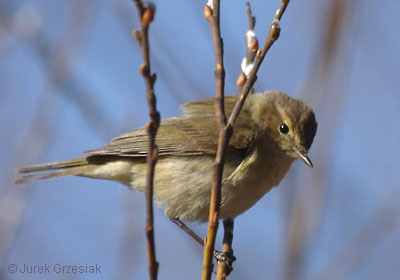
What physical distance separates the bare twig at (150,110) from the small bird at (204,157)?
174cm

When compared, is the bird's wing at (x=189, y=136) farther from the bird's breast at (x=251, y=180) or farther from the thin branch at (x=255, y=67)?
the thin branch at (x=255, y=67)

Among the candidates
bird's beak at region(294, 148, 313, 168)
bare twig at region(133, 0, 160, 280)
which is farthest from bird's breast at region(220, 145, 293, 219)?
bare twig at region(133, 0, 160, 280)

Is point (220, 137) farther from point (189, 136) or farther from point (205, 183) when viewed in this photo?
point (189, 136)

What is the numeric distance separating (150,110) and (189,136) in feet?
6.87

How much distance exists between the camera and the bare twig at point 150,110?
1.42 meters

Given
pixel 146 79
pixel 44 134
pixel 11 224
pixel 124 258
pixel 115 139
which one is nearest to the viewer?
pixel 146 79

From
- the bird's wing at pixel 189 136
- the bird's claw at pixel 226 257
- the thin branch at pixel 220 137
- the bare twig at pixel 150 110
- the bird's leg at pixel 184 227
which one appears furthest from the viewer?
the bird's leg at pixel 184 227

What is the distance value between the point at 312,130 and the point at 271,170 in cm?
37

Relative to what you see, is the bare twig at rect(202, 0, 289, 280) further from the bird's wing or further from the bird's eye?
the bird's eye

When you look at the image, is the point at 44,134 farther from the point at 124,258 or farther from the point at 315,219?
the point at 315,219

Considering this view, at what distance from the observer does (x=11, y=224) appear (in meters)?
2.70

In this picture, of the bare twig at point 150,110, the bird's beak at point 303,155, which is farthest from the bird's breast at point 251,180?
the bare twig at point 150,110

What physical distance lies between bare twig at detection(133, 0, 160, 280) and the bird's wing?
1845 millimetres

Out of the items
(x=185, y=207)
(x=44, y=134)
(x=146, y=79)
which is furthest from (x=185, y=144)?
(x=146, y=79)
